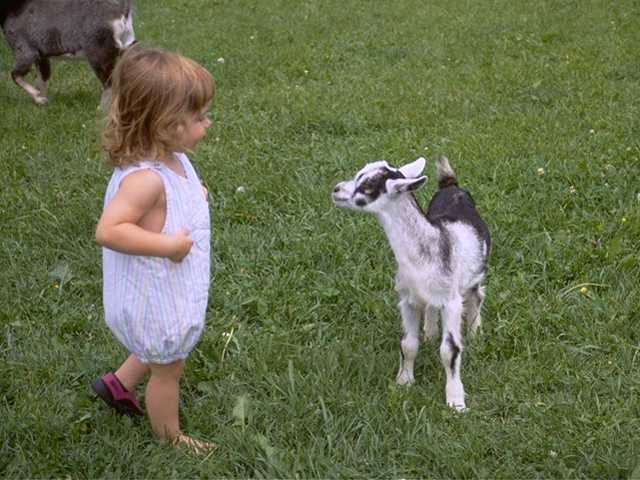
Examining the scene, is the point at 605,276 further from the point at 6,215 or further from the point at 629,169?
the point at 6,215

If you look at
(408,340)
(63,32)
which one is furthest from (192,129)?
(63,32)

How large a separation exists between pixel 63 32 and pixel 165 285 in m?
5.98

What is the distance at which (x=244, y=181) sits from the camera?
18.7ft

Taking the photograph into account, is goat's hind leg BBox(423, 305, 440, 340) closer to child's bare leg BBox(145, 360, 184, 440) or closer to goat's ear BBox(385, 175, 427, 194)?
goat's ear BBox(385, 175, 427, 194)

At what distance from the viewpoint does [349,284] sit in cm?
431

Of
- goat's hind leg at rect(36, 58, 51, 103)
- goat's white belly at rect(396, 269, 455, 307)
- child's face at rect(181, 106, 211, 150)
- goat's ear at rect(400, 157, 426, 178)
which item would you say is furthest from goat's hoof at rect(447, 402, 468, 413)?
goat's hind leg at rect(36, 58, 51, 103)

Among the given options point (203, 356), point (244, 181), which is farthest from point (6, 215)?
point (203, 356)

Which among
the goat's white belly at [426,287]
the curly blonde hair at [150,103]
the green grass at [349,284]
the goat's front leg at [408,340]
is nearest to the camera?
the curly blonde hair at [150,103]

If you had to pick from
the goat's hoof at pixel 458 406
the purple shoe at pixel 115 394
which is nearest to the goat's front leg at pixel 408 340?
the goat's hoof at pixel 458 406

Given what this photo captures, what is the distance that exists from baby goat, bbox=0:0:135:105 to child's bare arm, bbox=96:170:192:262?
563cm

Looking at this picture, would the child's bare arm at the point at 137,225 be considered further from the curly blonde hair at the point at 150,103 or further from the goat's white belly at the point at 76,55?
the goat's white belly at the point at 76,55

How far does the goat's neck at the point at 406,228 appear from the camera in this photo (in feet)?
11.1

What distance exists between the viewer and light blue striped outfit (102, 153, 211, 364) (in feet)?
9.24

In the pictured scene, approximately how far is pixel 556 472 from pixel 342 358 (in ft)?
3.46
